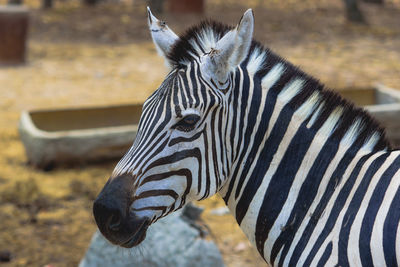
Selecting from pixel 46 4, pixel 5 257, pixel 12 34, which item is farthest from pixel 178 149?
pixel 46 4

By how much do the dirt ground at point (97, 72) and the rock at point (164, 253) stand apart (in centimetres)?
27

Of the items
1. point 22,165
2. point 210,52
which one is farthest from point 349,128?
point 22,165

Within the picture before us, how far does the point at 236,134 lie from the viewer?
2.20 metres

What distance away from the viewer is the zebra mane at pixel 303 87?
2.21m

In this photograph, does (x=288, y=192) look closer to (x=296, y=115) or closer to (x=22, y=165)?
(x=296, y=115)

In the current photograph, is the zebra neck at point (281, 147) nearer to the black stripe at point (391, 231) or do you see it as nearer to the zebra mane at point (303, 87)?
the zebra mane at point (303, 87)

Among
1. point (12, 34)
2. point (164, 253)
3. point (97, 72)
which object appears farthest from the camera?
point (12, 34)

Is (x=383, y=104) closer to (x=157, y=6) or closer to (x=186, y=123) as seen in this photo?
(x=186, y=123)

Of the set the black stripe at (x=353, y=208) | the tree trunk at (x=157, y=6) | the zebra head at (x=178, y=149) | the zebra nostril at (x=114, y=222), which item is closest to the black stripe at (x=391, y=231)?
the black stripe at (x=353, y=208)

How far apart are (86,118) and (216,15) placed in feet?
28.9

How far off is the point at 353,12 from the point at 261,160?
12.8 meters

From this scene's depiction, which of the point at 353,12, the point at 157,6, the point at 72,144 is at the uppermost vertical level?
the point at 72,144

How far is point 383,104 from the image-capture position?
6840 mm

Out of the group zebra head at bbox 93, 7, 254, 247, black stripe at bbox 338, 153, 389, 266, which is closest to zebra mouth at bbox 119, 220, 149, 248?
zebra head at bbox 93, 7, 254, 247
